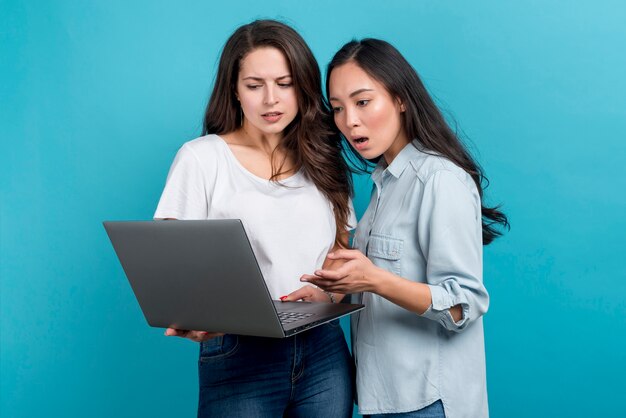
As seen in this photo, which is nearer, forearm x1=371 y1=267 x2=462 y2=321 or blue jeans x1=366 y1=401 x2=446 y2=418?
forearm x1=371 y1=267 x2=462 y2=321

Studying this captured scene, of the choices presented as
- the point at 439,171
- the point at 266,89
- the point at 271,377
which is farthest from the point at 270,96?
the point at 271,377

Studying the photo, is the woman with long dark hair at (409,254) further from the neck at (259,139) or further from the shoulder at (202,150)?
the shoulder at (202,150)

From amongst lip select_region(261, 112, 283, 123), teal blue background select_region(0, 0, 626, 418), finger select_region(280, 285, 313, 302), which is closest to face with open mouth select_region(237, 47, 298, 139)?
lip select_region(261, 112, 283, 123)

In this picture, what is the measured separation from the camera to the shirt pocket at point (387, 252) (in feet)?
5.73

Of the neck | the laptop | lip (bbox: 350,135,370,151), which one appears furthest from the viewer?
the neck

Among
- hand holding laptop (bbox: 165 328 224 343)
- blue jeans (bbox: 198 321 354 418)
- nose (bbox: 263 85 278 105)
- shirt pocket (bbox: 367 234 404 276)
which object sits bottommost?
blue jeans (bbox: 198 321 354 418)

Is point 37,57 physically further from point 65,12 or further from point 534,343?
point 534,343

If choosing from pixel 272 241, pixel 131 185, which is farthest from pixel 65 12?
pixel 272 241

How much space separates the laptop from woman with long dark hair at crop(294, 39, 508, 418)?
140 mm

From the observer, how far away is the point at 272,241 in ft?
6.06

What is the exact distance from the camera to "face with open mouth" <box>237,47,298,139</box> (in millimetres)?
1909

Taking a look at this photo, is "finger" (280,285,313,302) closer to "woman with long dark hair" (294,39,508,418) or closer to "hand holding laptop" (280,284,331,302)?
"hand holding laptop" (280,284,331,302)

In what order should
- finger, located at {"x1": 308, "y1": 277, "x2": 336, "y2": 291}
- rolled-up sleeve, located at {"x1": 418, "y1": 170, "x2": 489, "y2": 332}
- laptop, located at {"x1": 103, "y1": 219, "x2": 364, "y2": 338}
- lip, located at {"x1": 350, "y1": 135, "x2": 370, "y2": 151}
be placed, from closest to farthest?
laptop, located at {"x1": 103, "y1": 219, "x2": 364, "y2": 338}
finger, located at {"x1": 308, "y1": 277, "x2": 336, "y2": 291}
rolled-up sleeve, located at {"x1": 418, "y1": 170, "x2": 489, "y2": 332}
lip, located at {"x1": 350, "y1": 135, "x2": 370, "y2": 151}

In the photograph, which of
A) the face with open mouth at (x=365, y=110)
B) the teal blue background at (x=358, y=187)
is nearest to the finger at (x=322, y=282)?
the face with open mouth at (x=365, y=110)
